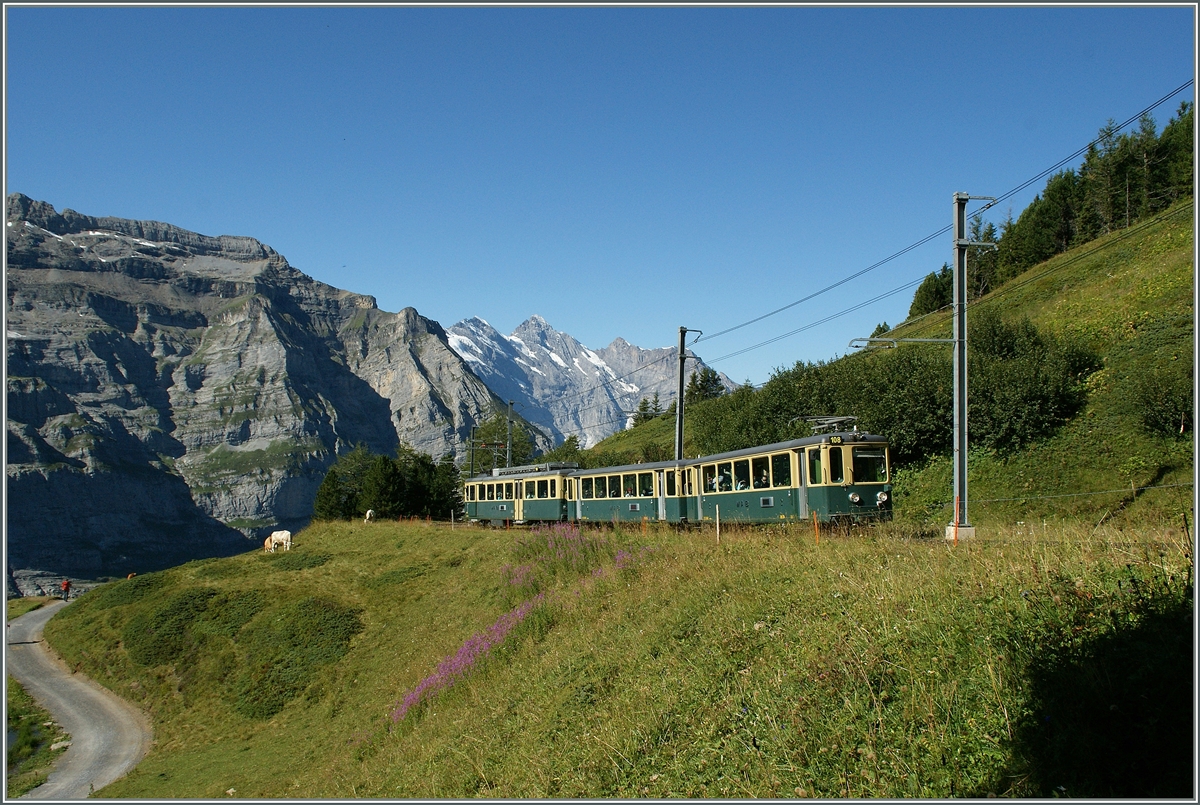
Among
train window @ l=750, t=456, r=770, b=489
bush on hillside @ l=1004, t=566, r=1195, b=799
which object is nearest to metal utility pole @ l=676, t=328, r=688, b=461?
train window @ l=750, t=456, r=770, b=489

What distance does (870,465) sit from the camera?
21.5m

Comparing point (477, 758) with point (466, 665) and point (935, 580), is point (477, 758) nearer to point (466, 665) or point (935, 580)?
point (466, 665)

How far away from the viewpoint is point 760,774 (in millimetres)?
7070

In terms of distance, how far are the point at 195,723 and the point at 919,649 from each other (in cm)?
2571

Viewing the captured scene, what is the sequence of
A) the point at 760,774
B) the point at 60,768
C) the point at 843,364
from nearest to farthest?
the point at 760,774 < the point at 60,768 < the point at 843,364

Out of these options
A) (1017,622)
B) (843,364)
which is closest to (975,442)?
(843,364)

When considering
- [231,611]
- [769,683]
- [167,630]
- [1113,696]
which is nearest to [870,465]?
[769,683]

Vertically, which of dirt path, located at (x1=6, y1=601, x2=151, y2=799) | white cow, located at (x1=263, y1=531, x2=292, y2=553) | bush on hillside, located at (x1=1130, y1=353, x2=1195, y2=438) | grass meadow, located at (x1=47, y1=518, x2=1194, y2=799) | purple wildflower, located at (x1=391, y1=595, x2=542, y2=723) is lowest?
dirt path, located at (x1=6, y1=601, x2=151, y2=799)

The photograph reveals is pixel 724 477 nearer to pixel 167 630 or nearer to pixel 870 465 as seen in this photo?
A: pixel 870 465

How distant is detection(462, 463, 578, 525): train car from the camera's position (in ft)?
123

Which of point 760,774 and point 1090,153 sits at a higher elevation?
point 1090,153

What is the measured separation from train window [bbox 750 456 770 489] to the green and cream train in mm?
31

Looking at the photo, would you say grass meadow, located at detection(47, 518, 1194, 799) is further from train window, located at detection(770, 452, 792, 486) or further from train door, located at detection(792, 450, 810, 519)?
train window, located at detection(770, 452, 792, 486)

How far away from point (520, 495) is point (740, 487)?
19.1 metres
